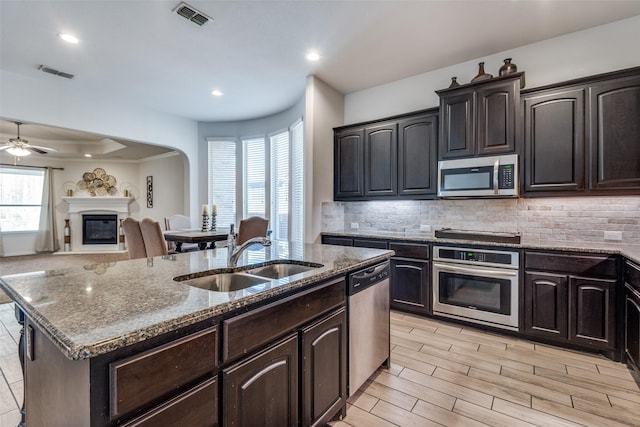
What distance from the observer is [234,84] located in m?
4.25

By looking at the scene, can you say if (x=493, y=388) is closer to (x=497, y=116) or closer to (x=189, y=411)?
(x=189, y=411)

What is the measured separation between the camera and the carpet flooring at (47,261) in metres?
6.07

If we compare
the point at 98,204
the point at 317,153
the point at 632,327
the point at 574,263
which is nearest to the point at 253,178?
the point at 317,153

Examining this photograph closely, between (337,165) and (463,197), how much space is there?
69.8 inches

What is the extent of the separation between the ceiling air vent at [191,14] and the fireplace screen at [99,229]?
763 cm

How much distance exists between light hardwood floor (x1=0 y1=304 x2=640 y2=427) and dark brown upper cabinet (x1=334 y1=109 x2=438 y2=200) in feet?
5.80

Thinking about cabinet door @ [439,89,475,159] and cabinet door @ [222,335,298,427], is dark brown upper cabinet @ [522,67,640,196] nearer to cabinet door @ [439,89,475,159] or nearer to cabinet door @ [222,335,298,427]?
cabinet door @ [439,89,475,159]

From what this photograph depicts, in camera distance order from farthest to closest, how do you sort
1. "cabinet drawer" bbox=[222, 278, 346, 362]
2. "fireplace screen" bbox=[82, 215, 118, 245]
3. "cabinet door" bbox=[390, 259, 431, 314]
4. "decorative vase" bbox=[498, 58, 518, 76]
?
1. "fireplace screen" bbox=[82, 215, 118, 245]
2. "cabinet door" bbox=[390, 259, 431, 314]
3. "decorative vase" bbox=[498, 58, 518, 76]
4. "cabinet drawer" bbox=[222, 278, 346, 362]

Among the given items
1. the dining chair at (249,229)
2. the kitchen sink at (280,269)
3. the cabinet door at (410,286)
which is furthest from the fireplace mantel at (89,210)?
the kitchen sink at (280,269)

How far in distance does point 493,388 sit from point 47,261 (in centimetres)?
886

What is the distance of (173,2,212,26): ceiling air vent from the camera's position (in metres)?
2.59

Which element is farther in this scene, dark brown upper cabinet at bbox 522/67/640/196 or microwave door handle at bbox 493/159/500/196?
microwave door handle at bbox 493/159/500/196

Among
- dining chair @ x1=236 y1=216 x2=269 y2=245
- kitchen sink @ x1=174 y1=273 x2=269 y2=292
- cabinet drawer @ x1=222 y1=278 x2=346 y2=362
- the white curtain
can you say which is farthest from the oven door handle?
the white curtain

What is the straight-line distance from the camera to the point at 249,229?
441 cm
